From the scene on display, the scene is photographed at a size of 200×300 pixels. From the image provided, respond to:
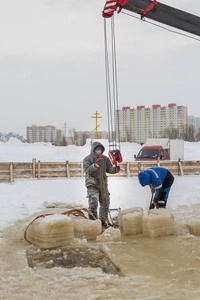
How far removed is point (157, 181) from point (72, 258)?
296 cm

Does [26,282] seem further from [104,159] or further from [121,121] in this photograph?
[121,121]

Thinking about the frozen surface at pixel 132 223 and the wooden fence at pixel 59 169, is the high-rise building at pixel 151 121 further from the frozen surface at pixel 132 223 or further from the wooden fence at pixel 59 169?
the frozen surface at pixel 132 223

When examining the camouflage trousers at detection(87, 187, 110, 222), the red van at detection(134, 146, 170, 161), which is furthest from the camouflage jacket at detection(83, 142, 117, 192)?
the red van at detection(134, 146, 170, 161)

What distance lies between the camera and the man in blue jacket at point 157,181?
22.3ft

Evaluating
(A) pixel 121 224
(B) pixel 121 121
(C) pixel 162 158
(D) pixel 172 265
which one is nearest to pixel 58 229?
(A) pixel 121 224

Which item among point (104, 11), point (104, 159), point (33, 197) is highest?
point (104, 11)

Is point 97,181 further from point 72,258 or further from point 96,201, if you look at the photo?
point 72,258

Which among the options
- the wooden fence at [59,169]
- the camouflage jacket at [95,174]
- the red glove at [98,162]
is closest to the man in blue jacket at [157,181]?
the camouflage jacket at [95,174]

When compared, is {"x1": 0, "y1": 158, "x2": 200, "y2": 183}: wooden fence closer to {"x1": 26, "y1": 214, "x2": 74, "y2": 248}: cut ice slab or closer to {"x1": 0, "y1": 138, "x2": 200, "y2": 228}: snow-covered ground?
{"x1": 0, "y1": 138, "x2": 200, "y2": 228}: snow-covered ground

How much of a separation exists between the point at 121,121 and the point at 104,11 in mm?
95702

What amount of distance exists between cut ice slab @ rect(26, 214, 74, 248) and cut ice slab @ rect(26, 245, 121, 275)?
13 cm

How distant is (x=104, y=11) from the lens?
7785mm

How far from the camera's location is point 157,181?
696 centimetres

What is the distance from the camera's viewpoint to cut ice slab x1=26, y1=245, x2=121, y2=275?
4395 millimetres
